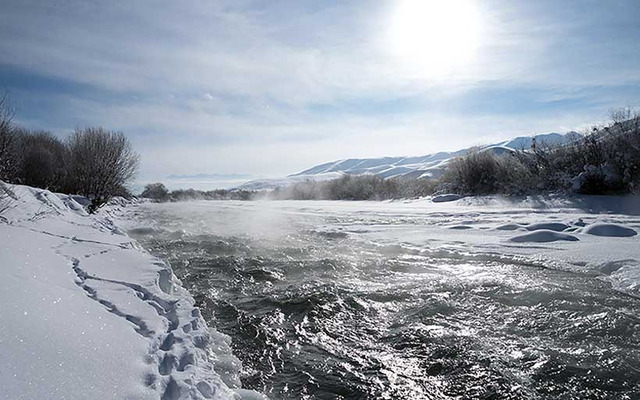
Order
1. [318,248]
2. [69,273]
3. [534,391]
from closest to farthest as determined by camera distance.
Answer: [534,391] → [69,273] → [318,248]

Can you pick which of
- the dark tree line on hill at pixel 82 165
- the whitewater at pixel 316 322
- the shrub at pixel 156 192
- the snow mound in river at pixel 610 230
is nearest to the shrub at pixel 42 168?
the dark tree line on hill at pixel 82 165

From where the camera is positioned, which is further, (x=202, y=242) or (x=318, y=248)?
(x=202, y=242)

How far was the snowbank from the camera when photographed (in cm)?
227

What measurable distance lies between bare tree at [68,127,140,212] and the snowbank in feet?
63.5

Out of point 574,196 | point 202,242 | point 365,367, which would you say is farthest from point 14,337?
point 574,196

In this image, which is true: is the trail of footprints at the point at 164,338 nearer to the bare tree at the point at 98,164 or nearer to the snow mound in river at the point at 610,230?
the snow mound in river at the point at 610,230

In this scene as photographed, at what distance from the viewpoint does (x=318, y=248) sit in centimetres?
1025

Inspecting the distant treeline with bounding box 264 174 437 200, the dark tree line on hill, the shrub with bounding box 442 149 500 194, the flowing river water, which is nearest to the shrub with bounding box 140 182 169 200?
the distant treeline with bounding box 264 174 437 200

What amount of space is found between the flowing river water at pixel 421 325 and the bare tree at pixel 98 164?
58.4 ft

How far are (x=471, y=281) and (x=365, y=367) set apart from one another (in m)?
3.44

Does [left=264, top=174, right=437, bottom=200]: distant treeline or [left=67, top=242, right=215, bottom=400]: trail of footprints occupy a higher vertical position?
[left=264, top=174, right=437, bottom=200]: distant treeline

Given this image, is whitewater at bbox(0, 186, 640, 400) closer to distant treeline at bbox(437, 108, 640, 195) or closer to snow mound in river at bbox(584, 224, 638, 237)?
snow mound in river at bbox(584, 224, 638, 237)

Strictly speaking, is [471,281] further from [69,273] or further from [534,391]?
[69,273]

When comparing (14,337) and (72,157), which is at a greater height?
(72,157)
